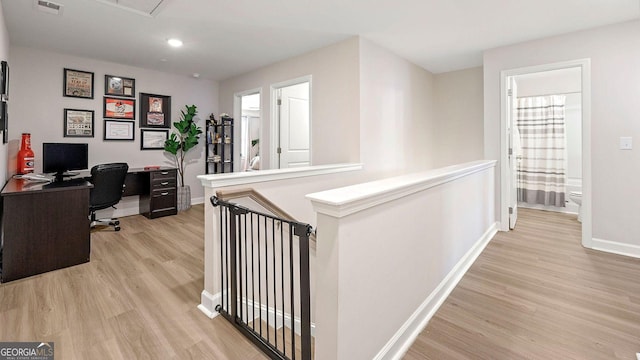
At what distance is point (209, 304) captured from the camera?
203 cm

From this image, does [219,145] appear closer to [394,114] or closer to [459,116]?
[394,114]

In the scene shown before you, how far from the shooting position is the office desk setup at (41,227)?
2.46 meters

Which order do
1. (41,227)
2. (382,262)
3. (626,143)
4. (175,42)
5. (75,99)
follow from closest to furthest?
1. (382,262)
2. (41,227)
3. (626,143)
4. (175,42)
5. (75,99)

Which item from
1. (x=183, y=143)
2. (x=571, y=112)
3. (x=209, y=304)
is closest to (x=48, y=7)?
(x=183, y=143)

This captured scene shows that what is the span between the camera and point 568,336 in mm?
1745

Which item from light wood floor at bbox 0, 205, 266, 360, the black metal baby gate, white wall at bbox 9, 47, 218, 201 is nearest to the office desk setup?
light wood floor at bbox 0, 205, 266, 360

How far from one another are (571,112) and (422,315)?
16.8 feet

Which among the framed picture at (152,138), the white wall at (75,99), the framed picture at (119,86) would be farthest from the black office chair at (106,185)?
the framed picture at (119,86)

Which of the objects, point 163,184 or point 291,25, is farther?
point 163,184

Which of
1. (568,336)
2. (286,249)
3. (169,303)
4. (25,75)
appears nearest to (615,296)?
(568,336)

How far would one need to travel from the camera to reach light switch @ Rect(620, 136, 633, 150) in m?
3.01

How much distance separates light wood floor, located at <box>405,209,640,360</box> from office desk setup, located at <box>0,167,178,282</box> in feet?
10.2

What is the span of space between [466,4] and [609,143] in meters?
2.17

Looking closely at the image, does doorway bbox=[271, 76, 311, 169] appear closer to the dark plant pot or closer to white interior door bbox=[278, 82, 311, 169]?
white interior door bbox=[278, 82, 311, 169]
